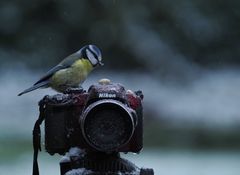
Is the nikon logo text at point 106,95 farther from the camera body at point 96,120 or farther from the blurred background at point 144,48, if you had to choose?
the blurred background at point 144,48

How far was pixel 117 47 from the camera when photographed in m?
11.6

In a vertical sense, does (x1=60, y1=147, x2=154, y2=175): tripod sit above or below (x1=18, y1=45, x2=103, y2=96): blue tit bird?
below

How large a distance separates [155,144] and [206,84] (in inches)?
151

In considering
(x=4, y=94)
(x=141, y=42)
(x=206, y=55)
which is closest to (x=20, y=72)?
(x=4, y=94)

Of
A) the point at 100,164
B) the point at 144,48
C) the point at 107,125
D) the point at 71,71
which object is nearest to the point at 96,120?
the point at 107,125

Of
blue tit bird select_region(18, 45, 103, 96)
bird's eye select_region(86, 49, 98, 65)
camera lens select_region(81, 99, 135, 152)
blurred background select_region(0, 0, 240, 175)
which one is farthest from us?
blurred background select_region(0, 0, 240, 175)

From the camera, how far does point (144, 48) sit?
1181 cm

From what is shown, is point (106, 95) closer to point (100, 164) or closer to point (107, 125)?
point (107, 125)

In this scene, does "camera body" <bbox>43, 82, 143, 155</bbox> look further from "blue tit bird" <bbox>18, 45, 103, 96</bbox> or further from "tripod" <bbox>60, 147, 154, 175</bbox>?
"blue tit bird" <bbox>18, 45, 103, 96</bbox>

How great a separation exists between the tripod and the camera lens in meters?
0.09

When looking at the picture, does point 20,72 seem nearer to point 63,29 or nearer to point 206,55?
point 63,29

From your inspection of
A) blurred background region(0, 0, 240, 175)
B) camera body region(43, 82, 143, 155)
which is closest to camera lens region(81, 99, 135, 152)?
camera body region(43, 82, 143, 155)

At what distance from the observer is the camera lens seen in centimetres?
243

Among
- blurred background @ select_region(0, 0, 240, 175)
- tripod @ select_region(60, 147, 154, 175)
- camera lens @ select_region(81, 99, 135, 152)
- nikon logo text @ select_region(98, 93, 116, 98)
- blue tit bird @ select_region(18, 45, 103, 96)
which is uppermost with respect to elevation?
blurred background @ select_region(0, 0, 240, 175)
